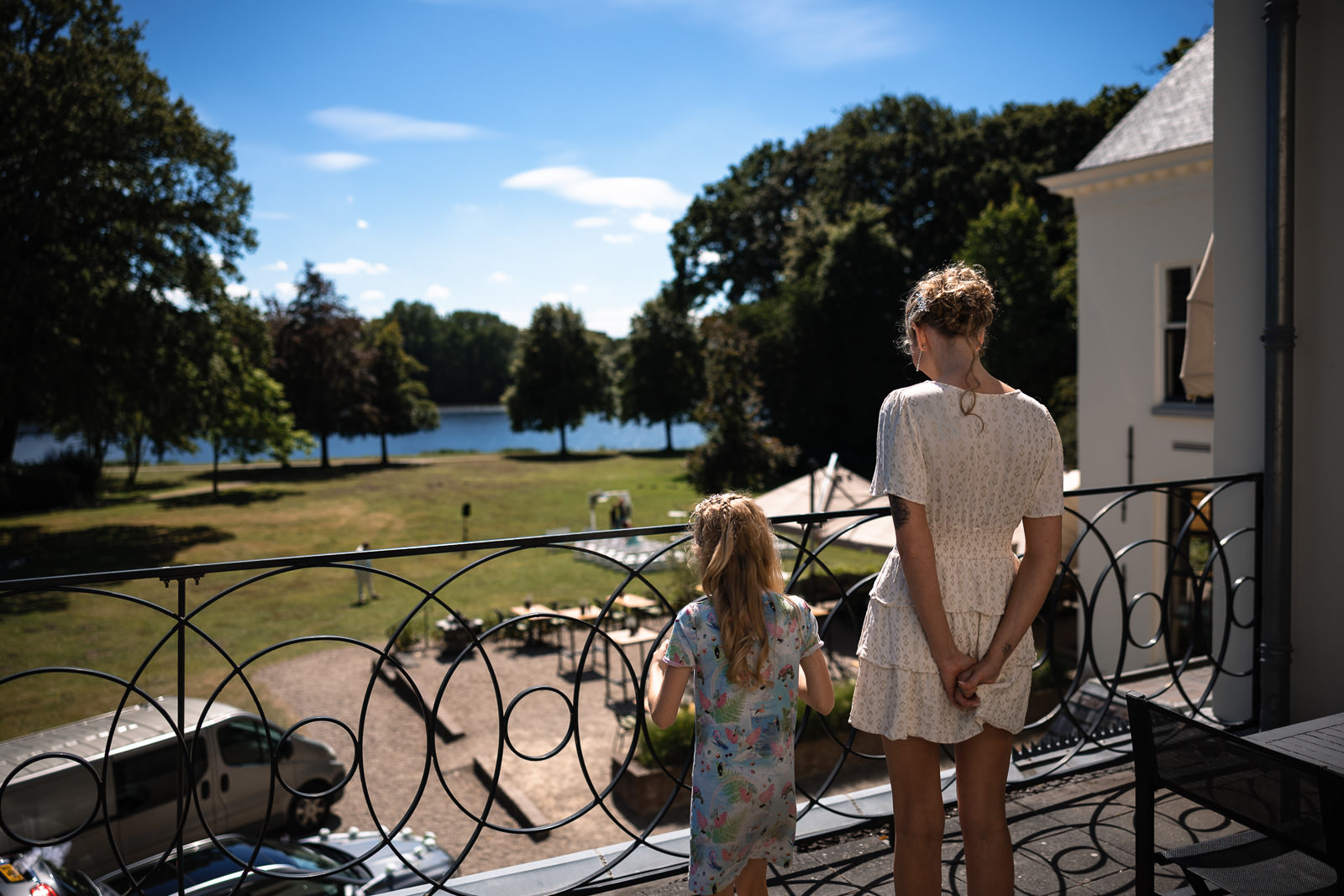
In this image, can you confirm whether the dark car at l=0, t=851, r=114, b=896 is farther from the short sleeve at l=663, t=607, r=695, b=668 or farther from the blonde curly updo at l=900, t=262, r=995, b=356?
the blonde curly updo at l=900, t=262, r=995, b=356

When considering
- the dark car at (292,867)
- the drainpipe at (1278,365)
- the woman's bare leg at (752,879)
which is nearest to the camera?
the woman's bare leg at (752,879)

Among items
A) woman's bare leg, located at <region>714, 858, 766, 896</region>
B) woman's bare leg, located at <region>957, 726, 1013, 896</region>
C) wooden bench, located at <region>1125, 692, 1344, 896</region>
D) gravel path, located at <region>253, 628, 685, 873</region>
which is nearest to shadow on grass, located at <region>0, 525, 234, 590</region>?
gravel path, located at <region>253, 628, 685, 873</region>

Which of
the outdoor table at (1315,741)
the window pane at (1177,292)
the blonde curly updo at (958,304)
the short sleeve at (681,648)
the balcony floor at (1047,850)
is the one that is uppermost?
the window pane at (1177,292)

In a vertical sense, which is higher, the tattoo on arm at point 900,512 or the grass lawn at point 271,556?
the tattoo on arm at point 900,512

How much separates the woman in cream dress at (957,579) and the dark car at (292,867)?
294cm

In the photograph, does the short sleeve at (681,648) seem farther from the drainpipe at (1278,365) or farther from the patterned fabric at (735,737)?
the drainpipe at (1278,365)

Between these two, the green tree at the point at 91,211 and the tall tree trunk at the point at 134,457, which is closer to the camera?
the green tree at the point at 91,211

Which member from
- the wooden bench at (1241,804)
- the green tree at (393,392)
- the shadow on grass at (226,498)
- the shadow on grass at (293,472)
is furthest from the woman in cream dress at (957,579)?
the green tree at (393,392)

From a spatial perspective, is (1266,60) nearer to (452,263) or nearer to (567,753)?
(567,753)

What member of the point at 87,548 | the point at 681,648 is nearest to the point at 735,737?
the point at 681,648

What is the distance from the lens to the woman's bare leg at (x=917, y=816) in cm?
208

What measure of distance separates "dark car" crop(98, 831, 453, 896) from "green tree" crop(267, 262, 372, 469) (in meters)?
40.8

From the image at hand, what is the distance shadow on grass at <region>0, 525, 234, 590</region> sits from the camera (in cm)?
2131

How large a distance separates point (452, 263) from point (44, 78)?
255ft
